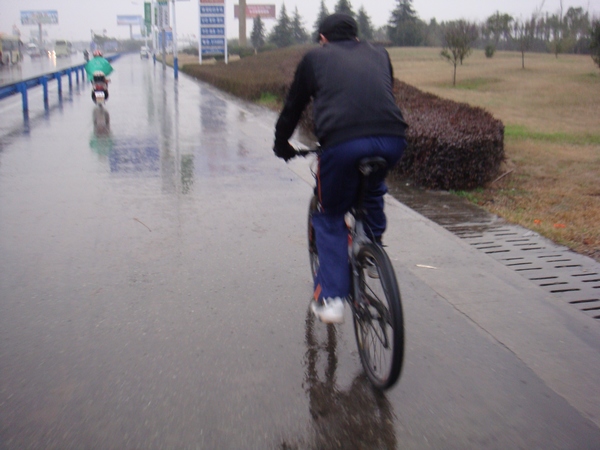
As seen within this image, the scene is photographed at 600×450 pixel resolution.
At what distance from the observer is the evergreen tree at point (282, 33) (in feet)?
342

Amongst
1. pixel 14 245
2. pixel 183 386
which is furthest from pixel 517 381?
pixel 14 245

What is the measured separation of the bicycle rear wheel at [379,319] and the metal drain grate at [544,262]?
192cm

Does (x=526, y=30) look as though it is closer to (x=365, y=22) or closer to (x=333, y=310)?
(x=365, y=22)

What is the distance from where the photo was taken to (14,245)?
5879mm

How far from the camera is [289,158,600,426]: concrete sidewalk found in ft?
12.1

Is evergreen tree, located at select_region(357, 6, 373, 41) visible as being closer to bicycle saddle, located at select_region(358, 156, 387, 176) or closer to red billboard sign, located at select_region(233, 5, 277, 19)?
red billboard sign, located at select_region(233, 5, 277, 19)

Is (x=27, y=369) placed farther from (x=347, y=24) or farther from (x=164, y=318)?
(x=347, y=24)

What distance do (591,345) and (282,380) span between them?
1936 millimetres

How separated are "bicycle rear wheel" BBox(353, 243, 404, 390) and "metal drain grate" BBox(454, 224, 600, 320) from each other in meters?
1.92

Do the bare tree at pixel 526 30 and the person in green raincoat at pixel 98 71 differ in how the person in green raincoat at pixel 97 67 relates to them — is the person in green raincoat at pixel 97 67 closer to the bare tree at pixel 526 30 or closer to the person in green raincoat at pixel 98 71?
the person in green raincoat at pixel 98 71

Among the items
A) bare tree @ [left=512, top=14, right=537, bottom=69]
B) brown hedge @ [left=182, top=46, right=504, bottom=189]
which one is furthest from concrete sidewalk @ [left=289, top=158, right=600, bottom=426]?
bare tree @ [left=512, top=14, right=537, bottom=69]

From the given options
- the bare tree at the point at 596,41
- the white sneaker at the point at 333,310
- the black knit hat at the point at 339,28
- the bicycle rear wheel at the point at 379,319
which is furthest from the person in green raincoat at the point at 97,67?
the bare tree at the point at 596,41

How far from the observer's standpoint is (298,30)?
115938 mm

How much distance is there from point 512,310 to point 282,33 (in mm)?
104919
